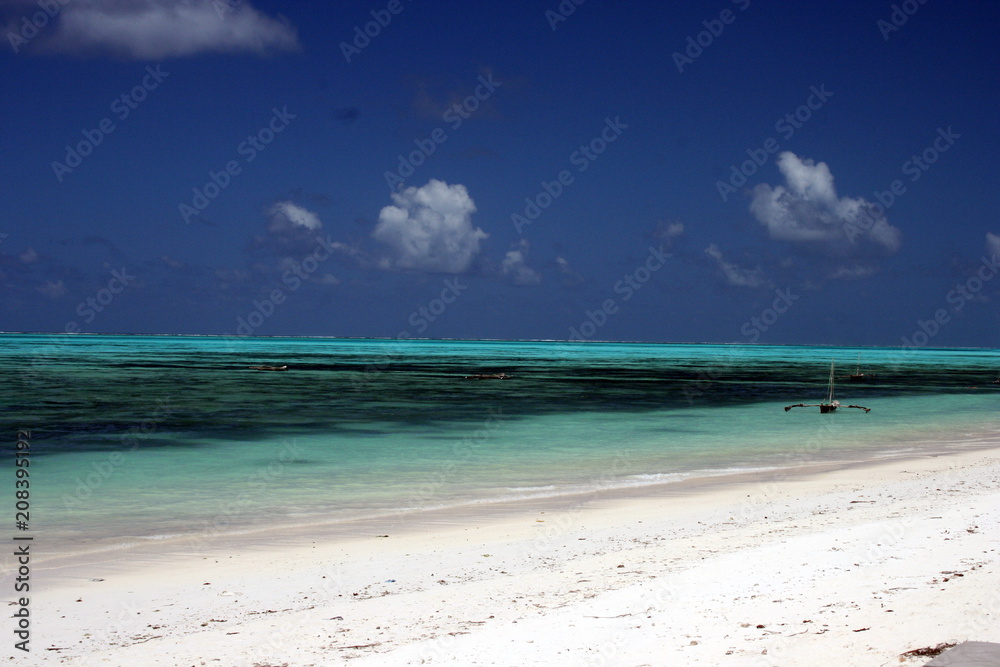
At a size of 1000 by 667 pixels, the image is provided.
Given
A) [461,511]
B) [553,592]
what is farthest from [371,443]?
[553,592]

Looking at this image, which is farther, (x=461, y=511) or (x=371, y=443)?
(x=371, y=443)

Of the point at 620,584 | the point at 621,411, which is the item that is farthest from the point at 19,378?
the point at 620,584

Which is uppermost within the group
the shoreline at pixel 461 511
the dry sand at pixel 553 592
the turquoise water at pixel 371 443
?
the turquoise water at pixel 371 443

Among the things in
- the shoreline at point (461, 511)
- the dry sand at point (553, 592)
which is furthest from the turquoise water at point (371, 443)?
the dry sand at point (553, 592)

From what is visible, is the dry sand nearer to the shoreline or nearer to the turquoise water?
the shoreline

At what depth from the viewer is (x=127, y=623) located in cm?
711

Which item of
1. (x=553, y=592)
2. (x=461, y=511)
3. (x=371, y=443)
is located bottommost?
(x=553, y=592)

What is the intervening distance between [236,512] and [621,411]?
77.4 ft

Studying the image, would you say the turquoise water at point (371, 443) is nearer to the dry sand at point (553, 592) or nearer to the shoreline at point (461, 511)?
the shoreline at point (461, 511)

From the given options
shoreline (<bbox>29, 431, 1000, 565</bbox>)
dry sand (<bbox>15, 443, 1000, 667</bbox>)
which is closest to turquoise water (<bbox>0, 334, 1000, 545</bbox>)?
shoreline (<bbox>29, 431, 1000, 565</bbox>)

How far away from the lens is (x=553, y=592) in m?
7.59

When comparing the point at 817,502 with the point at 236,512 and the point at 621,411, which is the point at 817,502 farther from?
the point at 621,411

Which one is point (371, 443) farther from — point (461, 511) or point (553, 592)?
point (553, 592)

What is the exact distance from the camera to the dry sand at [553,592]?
5879mm
